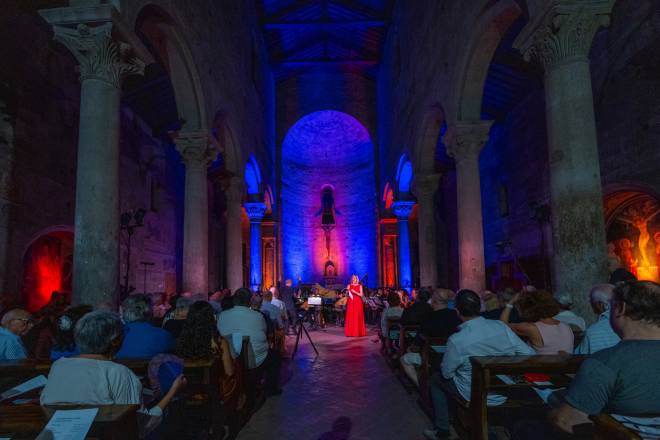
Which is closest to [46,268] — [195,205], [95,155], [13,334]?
[195,205]

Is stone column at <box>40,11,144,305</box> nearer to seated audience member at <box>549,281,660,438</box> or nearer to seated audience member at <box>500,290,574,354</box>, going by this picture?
seated audience member at <box>500,290,574,354</box>

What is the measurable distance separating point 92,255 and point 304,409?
3335 mm

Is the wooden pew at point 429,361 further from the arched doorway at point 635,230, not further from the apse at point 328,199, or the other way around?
the apse at point 328,199

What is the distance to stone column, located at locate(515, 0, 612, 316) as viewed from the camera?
532 centimetres

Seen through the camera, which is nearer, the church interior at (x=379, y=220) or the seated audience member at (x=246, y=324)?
the church interior at (x=379, y=220)

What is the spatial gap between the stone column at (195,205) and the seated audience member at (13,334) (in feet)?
16.8

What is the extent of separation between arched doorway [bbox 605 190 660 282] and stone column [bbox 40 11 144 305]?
30.9ft

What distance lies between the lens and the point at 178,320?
4746 millimetres

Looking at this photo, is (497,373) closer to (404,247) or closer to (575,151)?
(575,151)

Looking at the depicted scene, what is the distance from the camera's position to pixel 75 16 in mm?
5570

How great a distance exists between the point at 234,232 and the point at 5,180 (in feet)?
21.0

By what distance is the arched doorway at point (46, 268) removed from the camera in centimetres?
860

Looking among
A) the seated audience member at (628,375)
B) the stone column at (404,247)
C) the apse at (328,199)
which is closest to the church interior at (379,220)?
the seated audience member at (628,375)

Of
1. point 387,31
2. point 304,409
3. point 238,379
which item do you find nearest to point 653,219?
point 304,409
